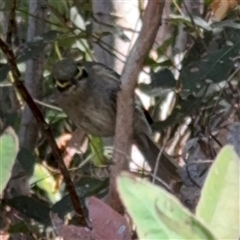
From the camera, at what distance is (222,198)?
435 mm

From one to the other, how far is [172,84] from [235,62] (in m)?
0.20

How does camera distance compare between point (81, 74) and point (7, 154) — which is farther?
point (81, 74)

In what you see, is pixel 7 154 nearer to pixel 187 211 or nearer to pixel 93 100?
pixel 187 211

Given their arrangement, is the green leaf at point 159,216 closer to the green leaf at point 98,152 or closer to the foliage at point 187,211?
the foliage at point 187,211

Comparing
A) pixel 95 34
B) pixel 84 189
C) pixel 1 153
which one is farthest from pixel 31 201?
pixel 1 153

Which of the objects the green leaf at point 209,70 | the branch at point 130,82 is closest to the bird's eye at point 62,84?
the green leaf at point 209,70

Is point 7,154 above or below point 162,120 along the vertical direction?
above

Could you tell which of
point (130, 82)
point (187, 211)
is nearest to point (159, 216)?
point (187, 211)

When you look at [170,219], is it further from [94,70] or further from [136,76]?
[94,70]

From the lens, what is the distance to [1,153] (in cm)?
46

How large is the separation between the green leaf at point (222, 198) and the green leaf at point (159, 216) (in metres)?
0.01

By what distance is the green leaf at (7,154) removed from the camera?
460 millimetres

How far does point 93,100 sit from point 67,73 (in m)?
0.10

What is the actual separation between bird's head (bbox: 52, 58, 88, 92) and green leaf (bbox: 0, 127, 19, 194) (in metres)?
1.46
